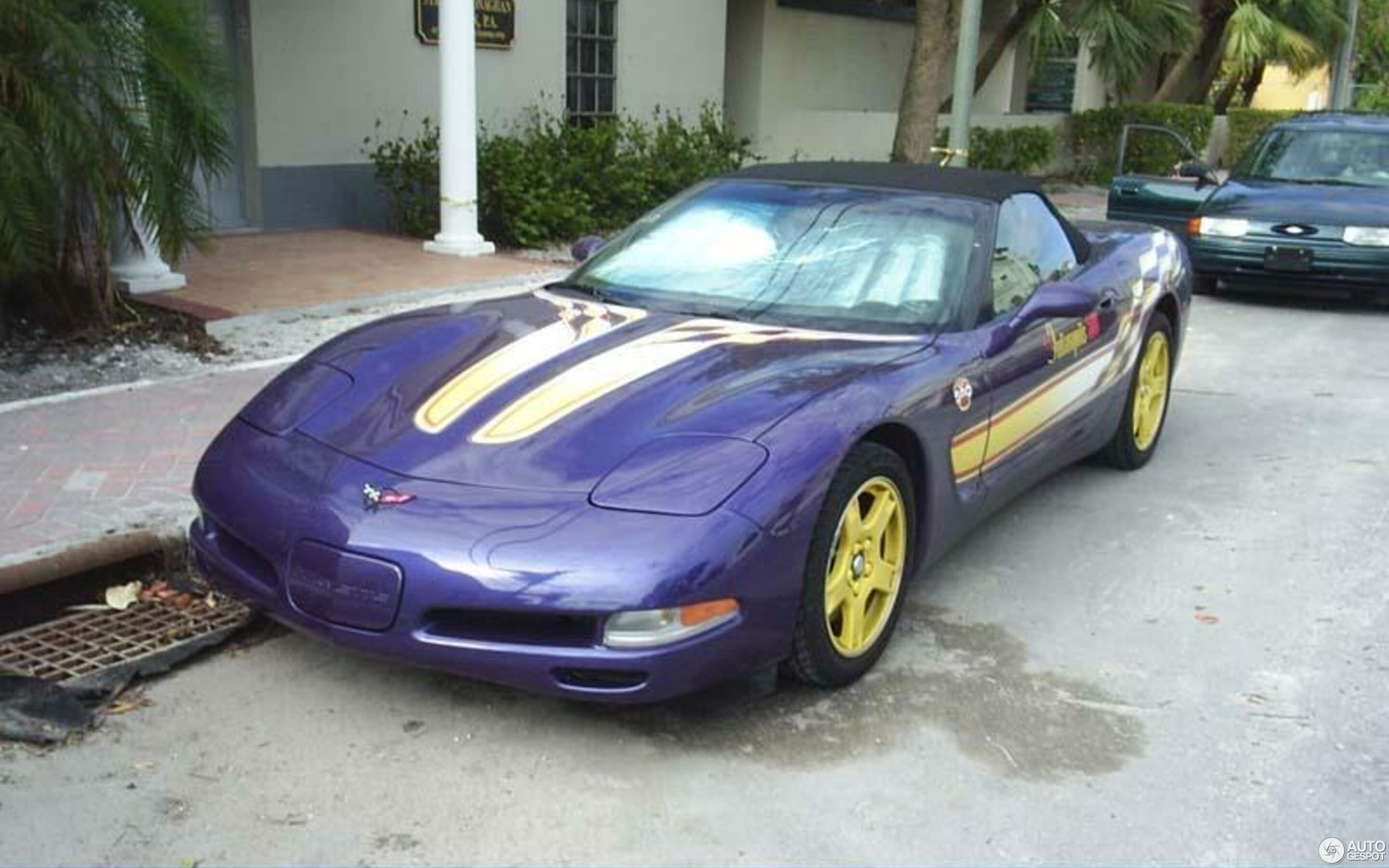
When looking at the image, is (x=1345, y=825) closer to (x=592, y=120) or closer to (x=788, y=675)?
(x=788, y=675)

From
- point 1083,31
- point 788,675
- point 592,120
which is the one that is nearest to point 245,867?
point 788,675

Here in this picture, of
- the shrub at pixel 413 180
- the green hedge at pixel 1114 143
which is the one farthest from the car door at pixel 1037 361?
the green hedge at pixel 1114 143

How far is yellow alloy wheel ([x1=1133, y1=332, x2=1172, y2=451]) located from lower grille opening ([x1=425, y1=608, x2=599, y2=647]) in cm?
355

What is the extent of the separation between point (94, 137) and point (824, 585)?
184 inches

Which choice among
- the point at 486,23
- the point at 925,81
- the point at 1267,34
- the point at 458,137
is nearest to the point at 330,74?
the point at 486,23

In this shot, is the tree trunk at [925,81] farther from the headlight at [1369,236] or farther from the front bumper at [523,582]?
the front bumper at [523,582]

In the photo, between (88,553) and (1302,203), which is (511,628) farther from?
(1302,203)

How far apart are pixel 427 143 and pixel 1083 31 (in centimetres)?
1019

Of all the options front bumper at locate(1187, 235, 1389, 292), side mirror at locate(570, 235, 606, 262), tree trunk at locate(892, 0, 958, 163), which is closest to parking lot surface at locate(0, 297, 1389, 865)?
side mirror at locate(570, 235, 606, 262)

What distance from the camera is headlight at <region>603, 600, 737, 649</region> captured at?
3170 millimetres

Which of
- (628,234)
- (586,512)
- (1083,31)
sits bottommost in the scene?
(586,512)

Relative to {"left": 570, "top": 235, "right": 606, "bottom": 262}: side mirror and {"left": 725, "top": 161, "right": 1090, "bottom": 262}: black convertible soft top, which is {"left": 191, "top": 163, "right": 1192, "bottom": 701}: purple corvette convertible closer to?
{"left": 725, "top": 161, "right": 1090, "bottom": 262}: black convertible soft top

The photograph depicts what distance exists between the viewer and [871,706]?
373 centimetres

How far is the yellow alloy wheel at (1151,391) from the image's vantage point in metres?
6.01
